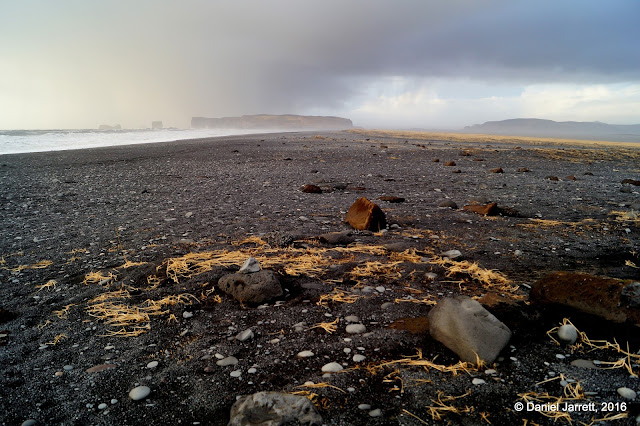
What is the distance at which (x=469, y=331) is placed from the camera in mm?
2750

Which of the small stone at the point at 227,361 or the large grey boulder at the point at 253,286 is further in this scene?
the large grey boulder at the point at 253,286

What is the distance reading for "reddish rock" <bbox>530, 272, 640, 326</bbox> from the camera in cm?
282

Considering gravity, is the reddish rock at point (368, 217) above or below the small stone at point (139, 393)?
above

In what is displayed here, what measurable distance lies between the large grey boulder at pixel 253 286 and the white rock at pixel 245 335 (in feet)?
1.87

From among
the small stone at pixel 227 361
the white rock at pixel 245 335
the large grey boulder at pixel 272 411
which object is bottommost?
the small stone at pixel 227 361

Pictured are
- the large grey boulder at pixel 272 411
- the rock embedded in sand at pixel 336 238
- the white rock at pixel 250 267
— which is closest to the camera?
the large grey boulder at pixel 272 411


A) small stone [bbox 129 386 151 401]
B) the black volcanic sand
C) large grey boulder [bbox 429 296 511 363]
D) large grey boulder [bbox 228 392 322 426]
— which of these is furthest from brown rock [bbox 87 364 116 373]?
large grey boulder [bbox 429 296 511 363]

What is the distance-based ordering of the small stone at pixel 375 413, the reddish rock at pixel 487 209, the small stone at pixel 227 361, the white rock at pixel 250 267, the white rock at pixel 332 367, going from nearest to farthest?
the small stone at pixel 375 413 → the white rock at pixel 332 367 → the small stone at pixel 227 361 → the white rock at pixel 250 267 → the reddish rock at pixel 487 209

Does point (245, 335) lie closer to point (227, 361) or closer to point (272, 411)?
point (227, 361)

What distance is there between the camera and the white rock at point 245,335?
3.08m

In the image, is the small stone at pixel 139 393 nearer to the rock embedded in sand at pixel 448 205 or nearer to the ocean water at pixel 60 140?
the rock embedded in sand at pixel 448 205

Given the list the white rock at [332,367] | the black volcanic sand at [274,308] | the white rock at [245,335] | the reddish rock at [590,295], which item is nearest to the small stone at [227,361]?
the black volcanic sand at [274,308]

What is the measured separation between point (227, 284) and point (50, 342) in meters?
1.67

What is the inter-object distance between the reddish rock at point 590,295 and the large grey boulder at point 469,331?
0.73 metres
